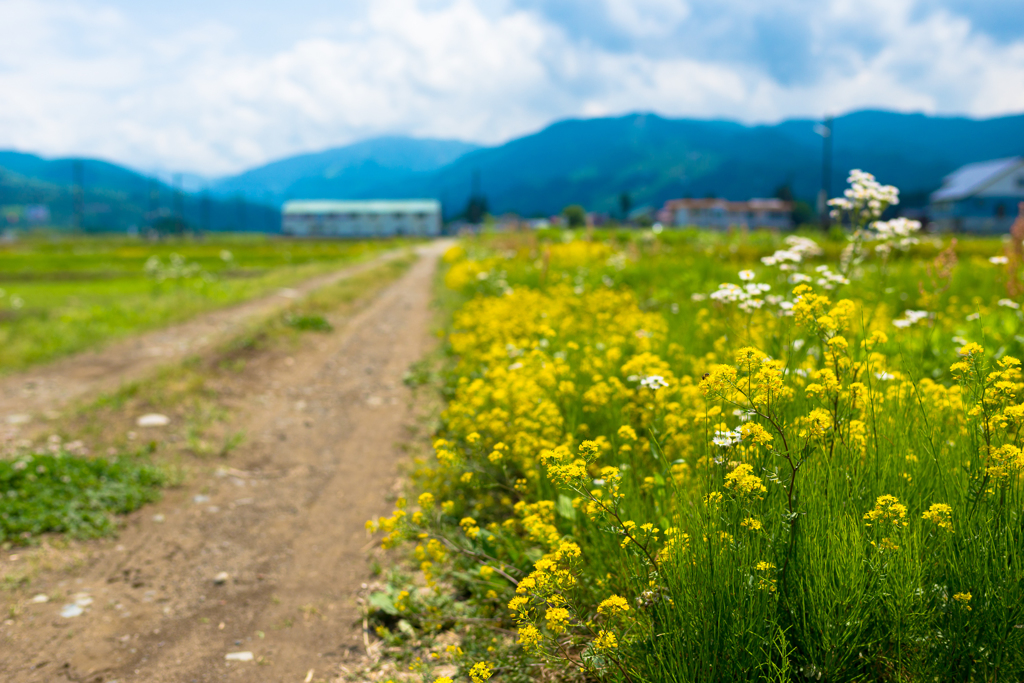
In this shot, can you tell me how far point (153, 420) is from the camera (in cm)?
683

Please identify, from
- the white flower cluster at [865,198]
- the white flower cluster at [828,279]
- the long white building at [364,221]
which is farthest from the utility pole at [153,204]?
the white flower cluster at [828,279]

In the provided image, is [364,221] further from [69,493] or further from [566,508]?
[566,508]

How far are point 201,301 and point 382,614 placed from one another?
14479 millimetres

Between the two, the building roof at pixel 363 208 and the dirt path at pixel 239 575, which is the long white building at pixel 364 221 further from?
the dirt path at pixel 239 575

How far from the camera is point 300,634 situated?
142 inches

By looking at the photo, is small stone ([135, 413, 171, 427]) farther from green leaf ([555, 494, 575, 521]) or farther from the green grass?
green leaf ([555, 494, 575, 521])

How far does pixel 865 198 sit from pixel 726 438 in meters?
3.08

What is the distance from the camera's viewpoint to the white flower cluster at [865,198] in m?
4.69

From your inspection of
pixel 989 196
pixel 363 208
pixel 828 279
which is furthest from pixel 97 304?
pixel 363 208

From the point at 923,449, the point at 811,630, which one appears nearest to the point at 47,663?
the point at 811,630

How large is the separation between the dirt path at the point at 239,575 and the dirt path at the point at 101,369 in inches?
89.9

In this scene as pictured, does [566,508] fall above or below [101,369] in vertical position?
above

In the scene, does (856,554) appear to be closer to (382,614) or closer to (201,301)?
(382,614)

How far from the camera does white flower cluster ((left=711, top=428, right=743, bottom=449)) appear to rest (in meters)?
2.46
